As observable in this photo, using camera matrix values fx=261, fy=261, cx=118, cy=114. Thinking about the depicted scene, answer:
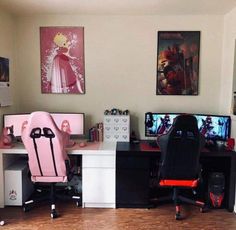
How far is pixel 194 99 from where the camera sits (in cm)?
349

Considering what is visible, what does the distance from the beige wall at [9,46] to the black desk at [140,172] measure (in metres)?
1.54

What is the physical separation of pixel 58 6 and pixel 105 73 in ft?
3.27

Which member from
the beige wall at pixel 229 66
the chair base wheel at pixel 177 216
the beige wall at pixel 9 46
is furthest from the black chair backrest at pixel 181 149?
the beige wall at pixel 9 46

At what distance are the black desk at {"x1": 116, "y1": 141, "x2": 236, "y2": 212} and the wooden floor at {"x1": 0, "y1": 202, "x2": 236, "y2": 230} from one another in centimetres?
11

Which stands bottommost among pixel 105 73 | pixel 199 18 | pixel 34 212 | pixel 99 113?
pixel 34 212

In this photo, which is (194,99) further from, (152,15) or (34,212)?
(34,212)

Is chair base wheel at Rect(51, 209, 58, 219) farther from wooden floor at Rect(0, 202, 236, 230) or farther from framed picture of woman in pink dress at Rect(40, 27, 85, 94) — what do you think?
framed picture of woman in pink dress at Rect(40, 27, 85, 94)

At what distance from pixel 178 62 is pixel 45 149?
200 cm

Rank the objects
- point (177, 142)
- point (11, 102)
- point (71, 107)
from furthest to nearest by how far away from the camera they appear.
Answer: point (71, 107)
point (11, 102)
point (177, 142)

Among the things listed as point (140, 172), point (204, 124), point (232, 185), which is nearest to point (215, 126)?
point (204, 124)

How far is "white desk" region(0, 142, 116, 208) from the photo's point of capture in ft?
9.59

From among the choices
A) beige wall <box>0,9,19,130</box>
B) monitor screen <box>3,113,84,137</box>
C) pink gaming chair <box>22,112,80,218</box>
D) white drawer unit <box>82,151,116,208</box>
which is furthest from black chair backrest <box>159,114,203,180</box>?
beige wall <box>0,9,19,130</box>

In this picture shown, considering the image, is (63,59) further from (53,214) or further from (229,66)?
(229,66)

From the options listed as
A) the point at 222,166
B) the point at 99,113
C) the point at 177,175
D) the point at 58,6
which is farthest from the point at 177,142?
the point at 58,6
